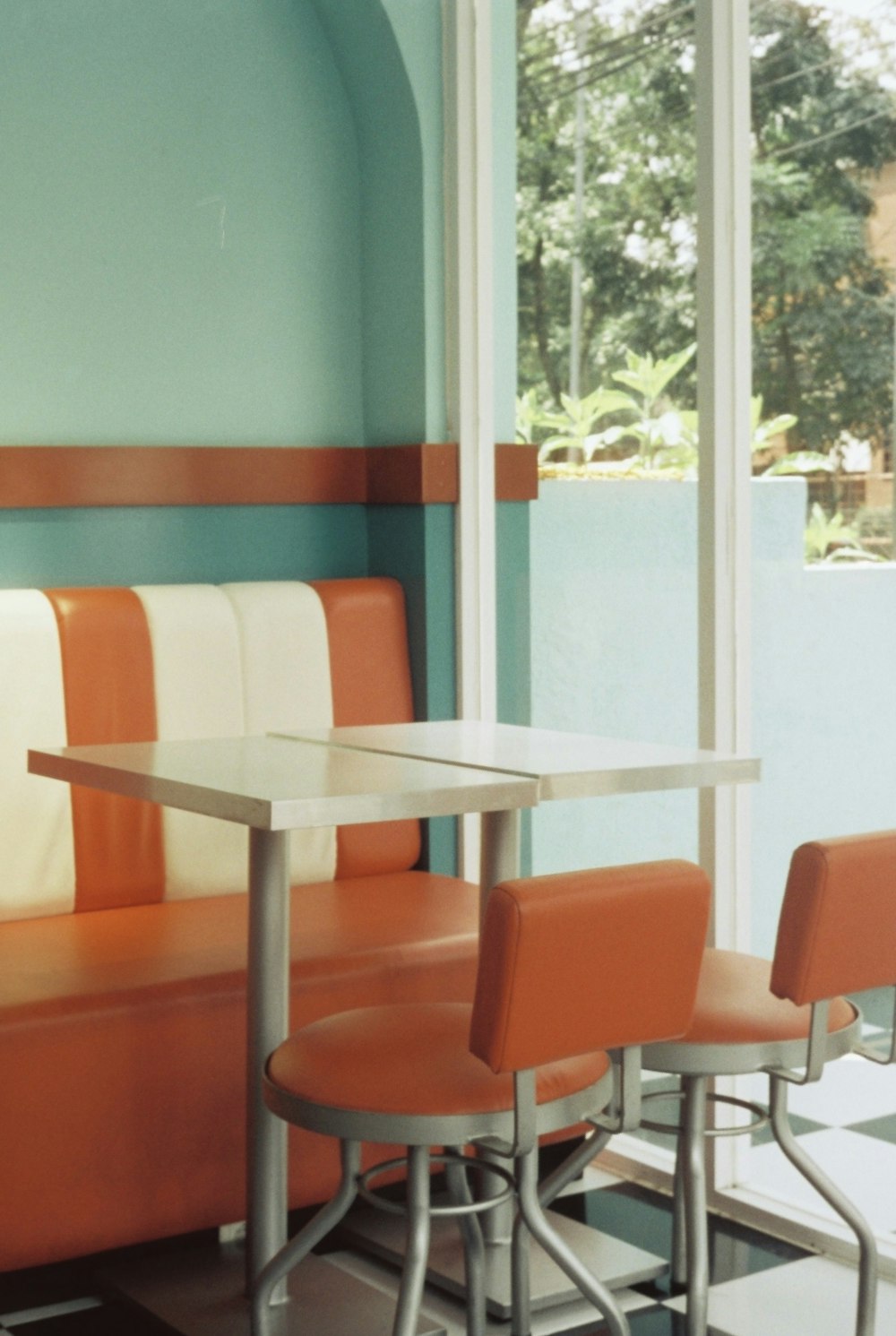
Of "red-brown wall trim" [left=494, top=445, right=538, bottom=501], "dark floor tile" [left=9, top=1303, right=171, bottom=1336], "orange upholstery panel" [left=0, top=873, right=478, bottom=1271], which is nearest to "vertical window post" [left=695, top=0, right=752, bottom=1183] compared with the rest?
"orange upholstery panel" [left=0, top=873, right=478, bottom=1271]

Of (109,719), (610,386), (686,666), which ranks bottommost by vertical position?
(109,719)

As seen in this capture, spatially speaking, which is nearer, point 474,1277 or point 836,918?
point 836,918

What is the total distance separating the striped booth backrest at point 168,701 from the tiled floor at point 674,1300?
0.78 m

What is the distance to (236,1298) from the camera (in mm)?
2834

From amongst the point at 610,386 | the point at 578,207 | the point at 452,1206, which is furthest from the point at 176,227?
the point at 452,1206

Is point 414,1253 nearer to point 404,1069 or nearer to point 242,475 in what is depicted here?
point 404,1069

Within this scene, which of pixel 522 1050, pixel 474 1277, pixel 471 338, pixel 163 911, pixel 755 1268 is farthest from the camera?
pixel 471 338

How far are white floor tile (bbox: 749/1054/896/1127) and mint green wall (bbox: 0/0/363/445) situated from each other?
1.90 meters

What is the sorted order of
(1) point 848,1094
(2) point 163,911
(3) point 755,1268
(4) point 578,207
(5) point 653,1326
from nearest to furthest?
(5) point 653,1326 → (3) point 755,1268 → (1) point 848,1094 → (2) point 163,911 → (4) point 578,207

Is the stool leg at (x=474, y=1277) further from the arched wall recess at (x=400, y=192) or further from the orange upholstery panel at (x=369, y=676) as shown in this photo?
the arched wall recess at (x=400, y=192)

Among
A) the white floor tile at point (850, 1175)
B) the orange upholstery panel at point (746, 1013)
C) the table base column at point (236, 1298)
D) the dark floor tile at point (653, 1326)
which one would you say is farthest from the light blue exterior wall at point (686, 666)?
the table base column at point (236, 1298)

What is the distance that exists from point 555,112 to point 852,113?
2.98 feet

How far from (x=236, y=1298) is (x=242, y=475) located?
1848 millimetres

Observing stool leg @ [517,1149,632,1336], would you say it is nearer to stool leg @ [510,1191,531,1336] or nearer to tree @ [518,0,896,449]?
stool leg @ [510,1191,531,1336]
